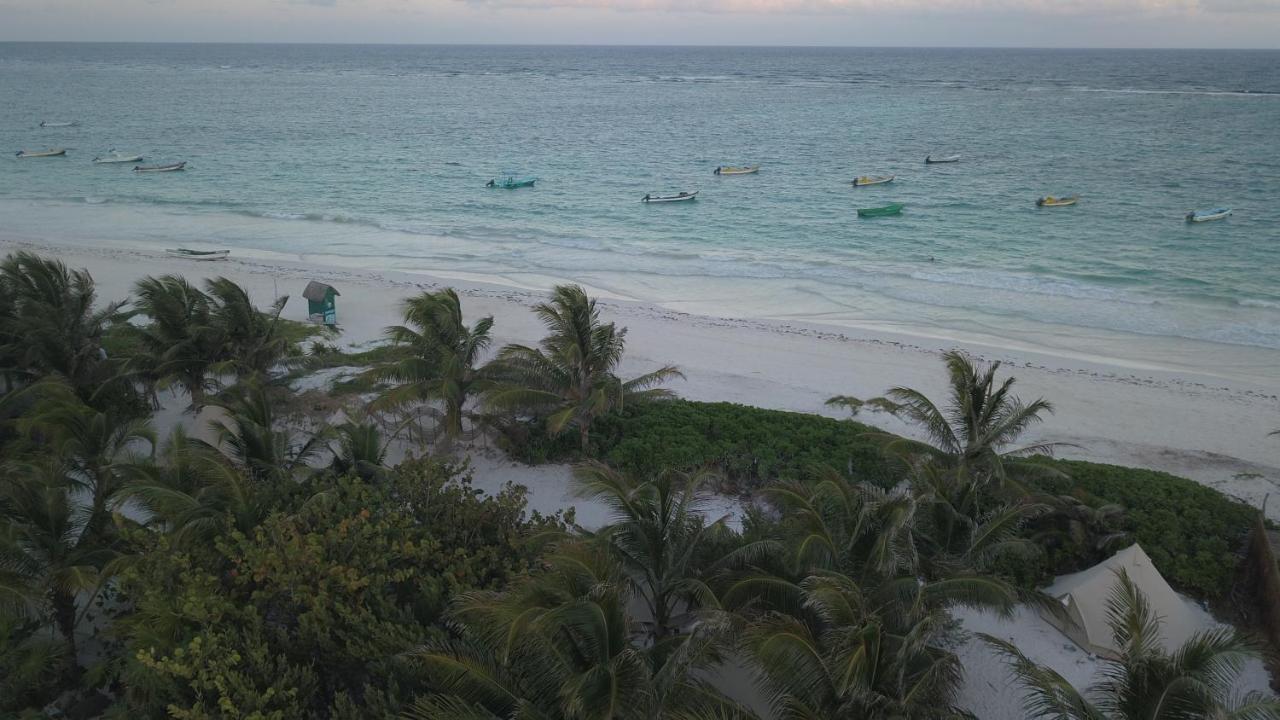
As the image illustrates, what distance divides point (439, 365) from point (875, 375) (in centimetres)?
1035

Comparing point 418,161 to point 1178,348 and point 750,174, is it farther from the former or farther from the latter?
point 1178,348

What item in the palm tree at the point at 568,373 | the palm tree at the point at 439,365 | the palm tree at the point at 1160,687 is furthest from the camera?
the palm tree at the point at 439,365

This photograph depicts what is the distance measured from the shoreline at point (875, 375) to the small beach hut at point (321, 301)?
57 cm

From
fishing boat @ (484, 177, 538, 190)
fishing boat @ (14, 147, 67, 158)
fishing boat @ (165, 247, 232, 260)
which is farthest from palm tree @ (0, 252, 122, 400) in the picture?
fishing boat @ (14, 147, 67, 158)

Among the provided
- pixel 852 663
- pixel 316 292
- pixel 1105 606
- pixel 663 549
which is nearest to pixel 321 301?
pixel 316 292

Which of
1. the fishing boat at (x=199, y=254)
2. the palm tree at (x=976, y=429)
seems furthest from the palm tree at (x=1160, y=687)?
the fishing boat at (x=199, y=254)

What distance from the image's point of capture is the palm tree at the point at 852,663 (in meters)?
7.09

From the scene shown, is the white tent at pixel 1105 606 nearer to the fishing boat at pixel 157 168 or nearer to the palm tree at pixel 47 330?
the palm tree at pixel 47 330

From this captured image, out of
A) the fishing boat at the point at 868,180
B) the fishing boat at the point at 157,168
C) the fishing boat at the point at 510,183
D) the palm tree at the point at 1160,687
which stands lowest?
the palm tree at the point at 1160,687

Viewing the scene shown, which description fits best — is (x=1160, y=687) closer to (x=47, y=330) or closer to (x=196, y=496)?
(x=196, y=496)

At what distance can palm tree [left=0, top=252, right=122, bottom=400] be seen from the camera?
555 inches

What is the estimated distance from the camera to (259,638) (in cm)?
766

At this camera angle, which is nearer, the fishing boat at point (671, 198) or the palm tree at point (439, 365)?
the palm tree at point (439, 365)

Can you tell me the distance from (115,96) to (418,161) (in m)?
63.6
